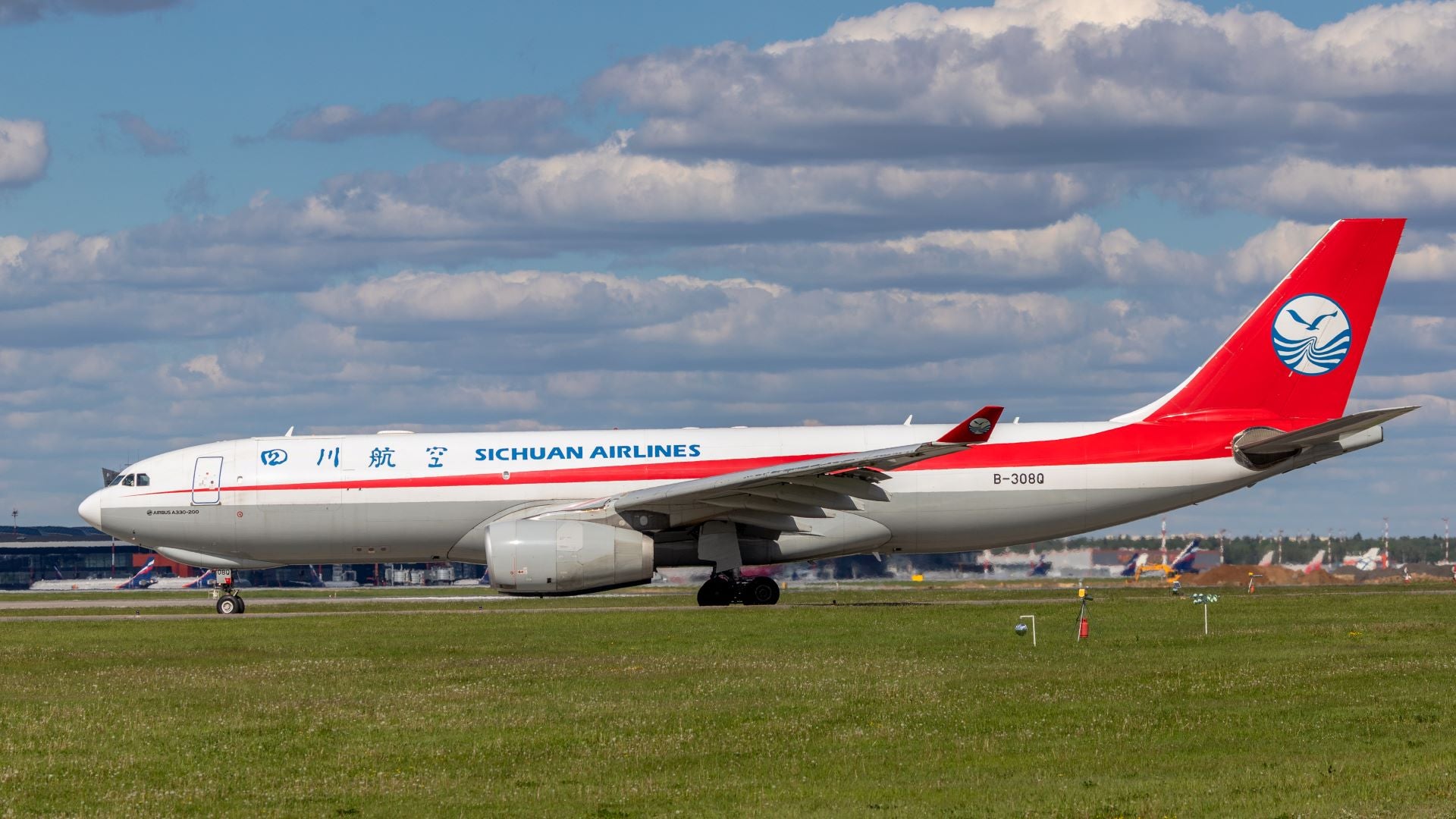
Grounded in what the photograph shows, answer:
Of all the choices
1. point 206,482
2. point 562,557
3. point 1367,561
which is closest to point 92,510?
point 206,482

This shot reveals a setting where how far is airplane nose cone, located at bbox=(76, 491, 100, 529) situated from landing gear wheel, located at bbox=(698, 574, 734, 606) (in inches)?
576

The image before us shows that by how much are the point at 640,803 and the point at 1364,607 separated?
2520 cm

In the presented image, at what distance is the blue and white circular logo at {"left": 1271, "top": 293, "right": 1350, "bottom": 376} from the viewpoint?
3697 cm

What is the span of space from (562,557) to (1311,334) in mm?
18263

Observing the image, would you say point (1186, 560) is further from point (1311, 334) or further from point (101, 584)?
point (101, 584)

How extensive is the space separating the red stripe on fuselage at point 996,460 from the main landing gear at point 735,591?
7.91 ft

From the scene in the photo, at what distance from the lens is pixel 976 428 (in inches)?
1219

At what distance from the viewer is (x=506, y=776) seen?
1384 centimetres

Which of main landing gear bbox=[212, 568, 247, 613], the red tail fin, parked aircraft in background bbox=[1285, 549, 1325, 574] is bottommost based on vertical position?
parked aircraft in background bbox=[1285, 549, 1325, 574]

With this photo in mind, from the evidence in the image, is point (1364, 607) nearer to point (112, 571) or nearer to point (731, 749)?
point (731, 749)

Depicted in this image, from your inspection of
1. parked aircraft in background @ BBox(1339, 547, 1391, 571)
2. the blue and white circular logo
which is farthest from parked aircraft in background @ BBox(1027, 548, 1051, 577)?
the blue and white circular logo

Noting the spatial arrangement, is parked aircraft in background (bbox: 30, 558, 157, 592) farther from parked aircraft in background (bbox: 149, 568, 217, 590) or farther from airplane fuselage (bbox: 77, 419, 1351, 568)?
airplane fuselage (bbox: 77, 419, 1351, 568)

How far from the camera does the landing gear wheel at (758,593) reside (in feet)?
118

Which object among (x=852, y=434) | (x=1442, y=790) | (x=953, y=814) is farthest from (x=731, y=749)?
(x=852, y=434)
